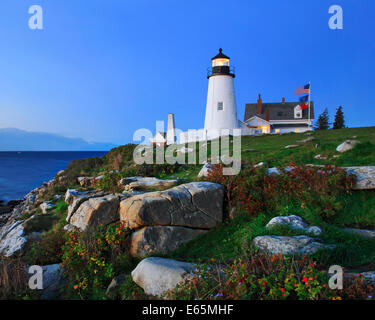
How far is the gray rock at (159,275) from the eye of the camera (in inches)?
207

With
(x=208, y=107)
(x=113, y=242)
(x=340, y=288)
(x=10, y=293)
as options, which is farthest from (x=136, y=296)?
(x=208, y=107)

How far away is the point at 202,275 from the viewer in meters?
4.95

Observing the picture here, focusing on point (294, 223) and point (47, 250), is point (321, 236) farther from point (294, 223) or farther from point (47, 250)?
point (47, 250)

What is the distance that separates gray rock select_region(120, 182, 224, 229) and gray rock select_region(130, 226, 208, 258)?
199 mm

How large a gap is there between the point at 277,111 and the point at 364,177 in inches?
1522

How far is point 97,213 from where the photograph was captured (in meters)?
8.21

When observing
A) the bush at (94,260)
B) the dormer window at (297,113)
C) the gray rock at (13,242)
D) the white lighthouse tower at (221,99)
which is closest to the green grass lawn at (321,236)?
the bush at (94,260)

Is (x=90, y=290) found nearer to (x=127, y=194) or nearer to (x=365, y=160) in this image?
(x=127, y=194)

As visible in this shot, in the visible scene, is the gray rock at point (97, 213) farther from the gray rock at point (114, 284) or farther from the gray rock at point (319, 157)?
the gray rock at point (319, 157)

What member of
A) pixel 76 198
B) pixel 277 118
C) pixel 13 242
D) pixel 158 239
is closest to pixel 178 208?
pixel 158 239

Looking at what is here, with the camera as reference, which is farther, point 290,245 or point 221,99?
point 221,99

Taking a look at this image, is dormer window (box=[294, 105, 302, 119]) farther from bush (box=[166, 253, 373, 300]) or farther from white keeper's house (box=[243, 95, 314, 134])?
bush (box=[166, 253, 373, 300])

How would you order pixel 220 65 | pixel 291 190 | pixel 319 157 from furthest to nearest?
pixel 220 65
pixel 319 157
pixel 291 190
